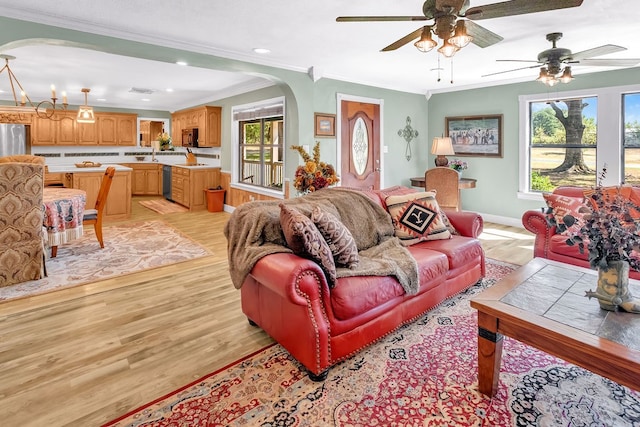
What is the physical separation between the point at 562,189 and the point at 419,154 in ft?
10.8

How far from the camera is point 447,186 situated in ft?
17.7

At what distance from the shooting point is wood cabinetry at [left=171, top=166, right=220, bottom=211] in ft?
24.8

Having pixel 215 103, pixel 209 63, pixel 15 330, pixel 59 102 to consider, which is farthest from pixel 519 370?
pixel 59 102

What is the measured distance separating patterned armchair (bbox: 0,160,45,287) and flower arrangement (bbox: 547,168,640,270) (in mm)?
4094

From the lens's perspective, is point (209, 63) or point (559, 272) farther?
point (209, 63)

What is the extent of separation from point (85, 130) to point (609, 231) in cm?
1013

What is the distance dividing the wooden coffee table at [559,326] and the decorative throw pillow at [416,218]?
0.95 metres

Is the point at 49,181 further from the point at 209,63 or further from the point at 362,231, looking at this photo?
the point at 362,231

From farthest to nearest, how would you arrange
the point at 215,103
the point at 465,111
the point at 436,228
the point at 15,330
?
the point at 215,103 < the point at 465,111 < the point at 436,228 < the point at 15,330

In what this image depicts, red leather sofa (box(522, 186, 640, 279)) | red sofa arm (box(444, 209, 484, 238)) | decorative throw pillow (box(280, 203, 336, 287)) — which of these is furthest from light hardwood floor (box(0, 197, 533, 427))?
red leather sofa (box(522, 186, 640, 279))

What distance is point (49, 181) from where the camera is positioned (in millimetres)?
6855

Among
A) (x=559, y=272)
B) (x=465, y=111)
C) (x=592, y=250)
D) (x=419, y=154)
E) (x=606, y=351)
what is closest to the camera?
(x=606, y=351)

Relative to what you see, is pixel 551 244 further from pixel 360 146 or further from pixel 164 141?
pixel 164 141

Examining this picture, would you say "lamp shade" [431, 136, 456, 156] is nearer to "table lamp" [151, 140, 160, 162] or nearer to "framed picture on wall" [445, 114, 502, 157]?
"framed picture on wall" [445, 114, 502, 157]
